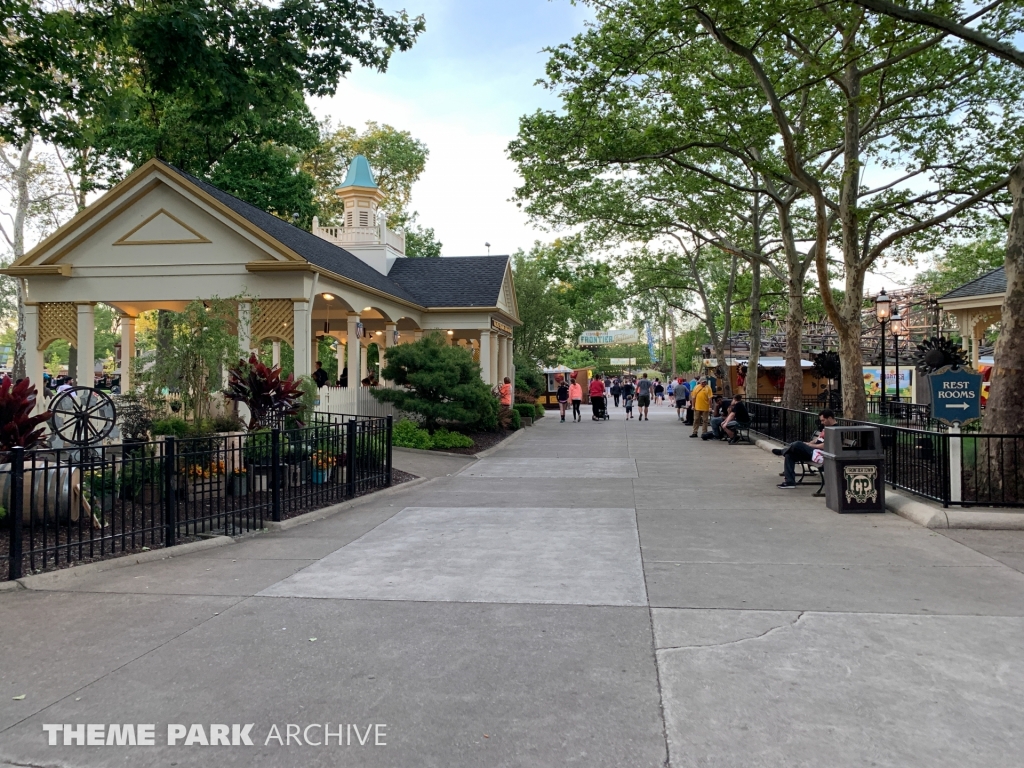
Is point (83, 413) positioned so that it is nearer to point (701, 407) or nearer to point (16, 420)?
point (16, 420)

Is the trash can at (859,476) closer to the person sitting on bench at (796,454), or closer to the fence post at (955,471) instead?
the fence post at (955,471)

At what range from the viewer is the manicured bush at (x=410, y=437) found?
16.8 m

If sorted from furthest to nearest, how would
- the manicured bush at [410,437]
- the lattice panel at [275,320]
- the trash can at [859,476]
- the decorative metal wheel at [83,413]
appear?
the manicured bush at [410,437]
the lattice panel at [275,320]
the decorative metal wheel at [83,413]
the trash can at [859,476]

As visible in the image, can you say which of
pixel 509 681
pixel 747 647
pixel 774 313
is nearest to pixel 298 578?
pixel 509 681

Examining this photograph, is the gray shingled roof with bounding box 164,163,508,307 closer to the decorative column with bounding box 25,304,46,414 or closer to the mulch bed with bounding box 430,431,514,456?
the mulch bed with bounding box 430,431,514,456

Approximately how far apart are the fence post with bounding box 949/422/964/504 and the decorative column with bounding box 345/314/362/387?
14469 millimetres

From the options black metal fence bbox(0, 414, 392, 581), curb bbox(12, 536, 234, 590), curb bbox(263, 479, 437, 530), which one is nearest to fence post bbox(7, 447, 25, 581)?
black metal fence bbox(0, 414, 392, 581)

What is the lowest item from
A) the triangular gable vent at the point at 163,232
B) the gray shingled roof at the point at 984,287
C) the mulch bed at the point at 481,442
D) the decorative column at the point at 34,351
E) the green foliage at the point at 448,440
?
the mulch bed at the point at 481,442

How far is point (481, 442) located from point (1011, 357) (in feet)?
40.0

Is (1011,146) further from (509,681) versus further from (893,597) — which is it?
(509,681)

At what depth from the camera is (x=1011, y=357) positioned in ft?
30.5

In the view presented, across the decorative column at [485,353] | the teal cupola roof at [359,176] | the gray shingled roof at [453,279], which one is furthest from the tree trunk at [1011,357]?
the teal cupola roof at [359,176]

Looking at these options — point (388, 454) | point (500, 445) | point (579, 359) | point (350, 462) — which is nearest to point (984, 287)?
point (500, 445)

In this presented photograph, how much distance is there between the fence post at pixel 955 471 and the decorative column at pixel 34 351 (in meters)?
18.2
